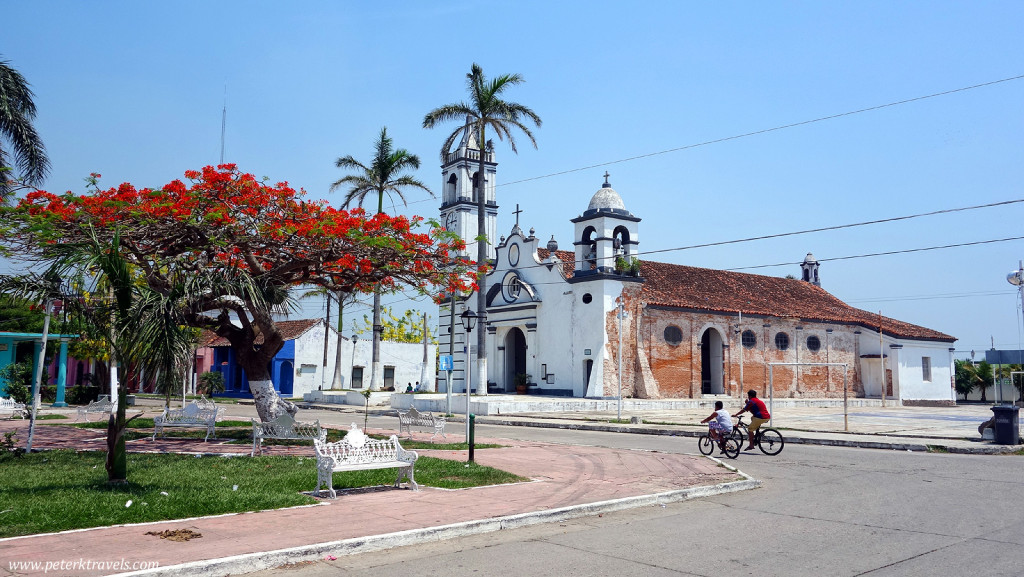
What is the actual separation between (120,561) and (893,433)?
20859mm

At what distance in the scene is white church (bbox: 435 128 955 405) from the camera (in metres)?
37.1

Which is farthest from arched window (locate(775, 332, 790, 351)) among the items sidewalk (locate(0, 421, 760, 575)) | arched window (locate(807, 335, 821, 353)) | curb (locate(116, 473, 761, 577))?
curb (locate(116, 473, 761, 577))

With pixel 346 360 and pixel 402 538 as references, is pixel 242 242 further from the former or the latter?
pixel 346 360

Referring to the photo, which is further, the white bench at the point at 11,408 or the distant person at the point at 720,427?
the white bench at the point at 11,408

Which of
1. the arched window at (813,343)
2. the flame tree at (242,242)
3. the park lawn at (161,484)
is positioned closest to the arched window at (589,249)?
the arched window at (813,343)

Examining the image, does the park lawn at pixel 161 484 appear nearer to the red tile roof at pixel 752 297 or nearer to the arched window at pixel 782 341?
the red tile roof at pixel 752 297

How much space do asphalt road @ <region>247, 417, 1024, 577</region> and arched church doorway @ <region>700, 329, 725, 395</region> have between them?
29321 millimetres

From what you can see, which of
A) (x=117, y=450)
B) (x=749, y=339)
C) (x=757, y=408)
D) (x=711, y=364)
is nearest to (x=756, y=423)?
(x=757, y=408)

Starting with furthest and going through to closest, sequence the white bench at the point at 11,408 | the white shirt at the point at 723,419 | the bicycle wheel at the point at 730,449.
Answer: the white bench at the point at 11,408, the white shirt at the point at 723,419, the bicycle wheel at the point at 730,449

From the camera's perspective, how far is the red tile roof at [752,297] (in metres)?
40.4

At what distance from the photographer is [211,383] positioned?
Result: 48.7m

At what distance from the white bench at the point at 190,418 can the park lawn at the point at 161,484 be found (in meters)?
2.75

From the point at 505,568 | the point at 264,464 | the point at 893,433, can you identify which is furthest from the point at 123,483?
the point at 893,433

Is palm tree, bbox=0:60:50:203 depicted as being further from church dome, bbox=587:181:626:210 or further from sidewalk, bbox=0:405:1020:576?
church dome, bbox=587:181:626:210
